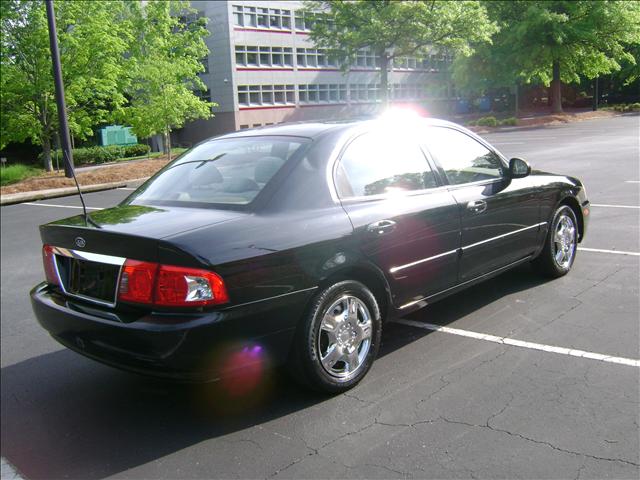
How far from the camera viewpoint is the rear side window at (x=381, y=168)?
407 centimetres

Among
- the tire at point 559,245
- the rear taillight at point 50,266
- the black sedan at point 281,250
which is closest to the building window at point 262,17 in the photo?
the tire at point 559,245

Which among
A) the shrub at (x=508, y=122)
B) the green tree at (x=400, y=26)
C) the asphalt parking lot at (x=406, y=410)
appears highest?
the green tree at (x=400, y=26)

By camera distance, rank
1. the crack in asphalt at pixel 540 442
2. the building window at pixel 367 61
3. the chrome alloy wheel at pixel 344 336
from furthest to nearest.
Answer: the building window at pixel 367 61 < the chrome alloy wheel at pixel 344 336 < the crack in asphalt at pixel 540 442

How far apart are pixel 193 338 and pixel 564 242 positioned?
4.16 meters

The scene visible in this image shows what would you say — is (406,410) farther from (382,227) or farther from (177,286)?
(177,286)

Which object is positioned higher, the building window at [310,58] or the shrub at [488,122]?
the building window at [310,58]

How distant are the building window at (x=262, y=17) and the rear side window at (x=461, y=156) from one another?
44469 mm

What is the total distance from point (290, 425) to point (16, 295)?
15.8 feet

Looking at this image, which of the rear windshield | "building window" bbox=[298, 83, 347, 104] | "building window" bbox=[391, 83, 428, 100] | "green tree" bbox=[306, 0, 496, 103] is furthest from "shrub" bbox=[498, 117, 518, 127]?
the rear windshield

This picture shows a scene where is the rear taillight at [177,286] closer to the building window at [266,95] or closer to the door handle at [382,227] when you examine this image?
the door handle at [382,227]

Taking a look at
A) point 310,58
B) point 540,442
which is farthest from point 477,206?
point 310,58

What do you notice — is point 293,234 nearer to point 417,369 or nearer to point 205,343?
point 205,343

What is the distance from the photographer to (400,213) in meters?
4.16

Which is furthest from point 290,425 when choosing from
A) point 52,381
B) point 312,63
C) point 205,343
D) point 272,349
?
point 312,63
